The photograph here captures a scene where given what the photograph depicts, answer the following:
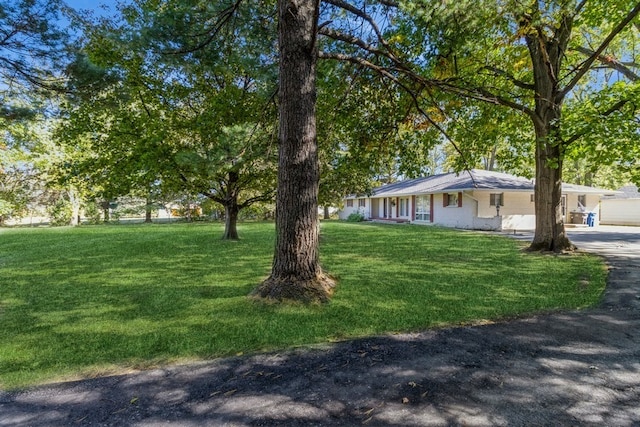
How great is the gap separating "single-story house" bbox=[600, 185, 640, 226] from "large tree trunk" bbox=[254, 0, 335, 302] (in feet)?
94.9

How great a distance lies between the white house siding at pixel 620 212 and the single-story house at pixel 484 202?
4.12 metres

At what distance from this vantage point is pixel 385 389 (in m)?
2.70

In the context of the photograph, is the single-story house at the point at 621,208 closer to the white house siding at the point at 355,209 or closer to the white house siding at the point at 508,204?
the white house siding at the point at 508,204

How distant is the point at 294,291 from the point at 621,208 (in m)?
30.3

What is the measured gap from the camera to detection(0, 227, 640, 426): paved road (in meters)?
2.36

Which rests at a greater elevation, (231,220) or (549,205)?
(549,205)

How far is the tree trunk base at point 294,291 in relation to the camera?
5027mm

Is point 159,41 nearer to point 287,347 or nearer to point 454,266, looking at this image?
point 287,347

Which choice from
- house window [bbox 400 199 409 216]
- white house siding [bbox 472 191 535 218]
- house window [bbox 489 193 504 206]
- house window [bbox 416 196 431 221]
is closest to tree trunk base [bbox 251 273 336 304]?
white house siding [bbox 472 191 535 218]

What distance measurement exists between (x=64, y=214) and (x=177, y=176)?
22.2 metres

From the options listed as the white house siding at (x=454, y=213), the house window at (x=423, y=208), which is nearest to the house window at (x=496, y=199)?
the white house siding at (x=454, y=213)

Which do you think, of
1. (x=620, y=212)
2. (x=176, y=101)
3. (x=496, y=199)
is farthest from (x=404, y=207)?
(x=176, y=101)

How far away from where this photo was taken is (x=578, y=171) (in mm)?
31531

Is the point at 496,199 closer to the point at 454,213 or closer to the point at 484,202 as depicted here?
the point at 484,202
